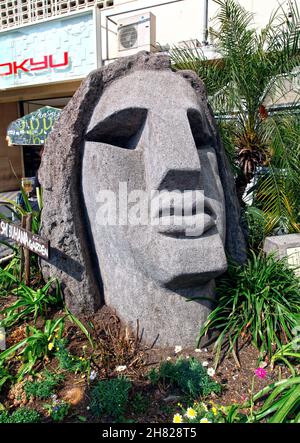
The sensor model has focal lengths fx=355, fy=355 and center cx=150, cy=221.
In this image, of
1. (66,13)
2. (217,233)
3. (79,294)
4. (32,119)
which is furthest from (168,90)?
(66,13)

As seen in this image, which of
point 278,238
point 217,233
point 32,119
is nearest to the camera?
point 217,233

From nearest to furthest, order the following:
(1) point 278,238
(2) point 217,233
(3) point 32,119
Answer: (2) point 217,233 → (1) point 278,238 → (3) point 32,119

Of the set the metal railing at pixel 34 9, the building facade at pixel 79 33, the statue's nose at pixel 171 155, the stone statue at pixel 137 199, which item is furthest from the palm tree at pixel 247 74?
the metal railing at pixel 34 9

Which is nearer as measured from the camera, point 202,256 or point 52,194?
point 202,256

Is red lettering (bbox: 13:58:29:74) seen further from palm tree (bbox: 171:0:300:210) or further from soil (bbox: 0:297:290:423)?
soil (bbox: 0:297:290:423)

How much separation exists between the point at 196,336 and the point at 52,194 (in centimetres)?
145

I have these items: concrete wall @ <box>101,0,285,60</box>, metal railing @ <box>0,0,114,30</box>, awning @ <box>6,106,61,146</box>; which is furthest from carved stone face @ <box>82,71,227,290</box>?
metal railing @ <box>0,0,114,30</box>

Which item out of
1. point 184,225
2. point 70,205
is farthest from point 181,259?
point 70,205

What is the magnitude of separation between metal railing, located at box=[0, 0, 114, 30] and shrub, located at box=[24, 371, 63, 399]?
794 centimetres

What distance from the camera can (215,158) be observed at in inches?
107

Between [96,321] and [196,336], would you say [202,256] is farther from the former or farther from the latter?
[96,321]

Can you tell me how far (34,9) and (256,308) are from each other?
29.3ft

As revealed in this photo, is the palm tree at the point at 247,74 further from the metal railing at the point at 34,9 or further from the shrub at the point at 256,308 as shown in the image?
the metal railing at the point at 34,9

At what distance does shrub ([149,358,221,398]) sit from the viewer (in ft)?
6.73
